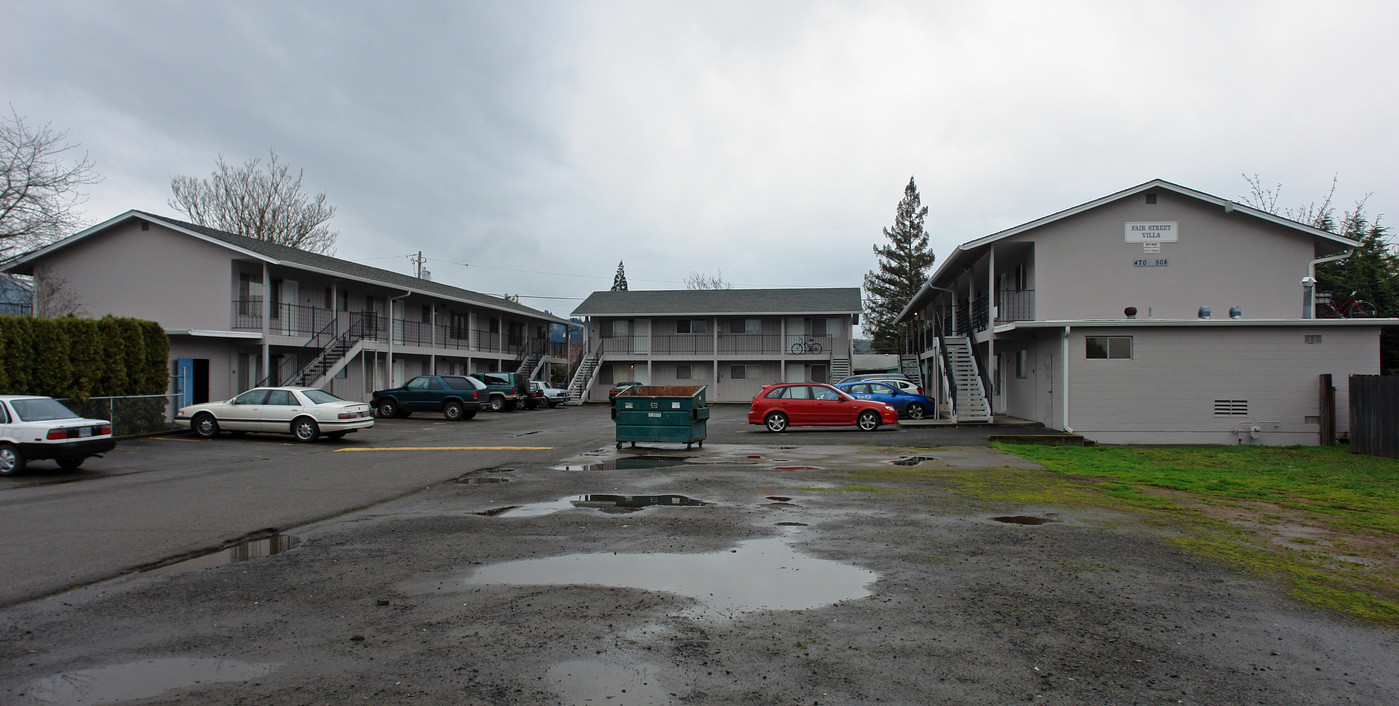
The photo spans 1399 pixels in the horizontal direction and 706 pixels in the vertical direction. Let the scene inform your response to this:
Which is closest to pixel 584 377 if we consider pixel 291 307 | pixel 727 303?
pixel 727 303

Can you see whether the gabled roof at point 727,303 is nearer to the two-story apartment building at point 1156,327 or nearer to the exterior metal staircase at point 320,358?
the two-story apartment building at point 1156,327

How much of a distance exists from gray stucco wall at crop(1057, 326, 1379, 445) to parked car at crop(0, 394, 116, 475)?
20.6m

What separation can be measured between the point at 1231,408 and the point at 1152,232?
19.5ft

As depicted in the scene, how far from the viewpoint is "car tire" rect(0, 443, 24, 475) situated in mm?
13414

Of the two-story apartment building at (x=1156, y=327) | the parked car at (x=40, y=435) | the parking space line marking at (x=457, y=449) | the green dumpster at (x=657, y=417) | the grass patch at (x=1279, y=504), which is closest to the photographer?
the grass patch at (x=1279, y=504)

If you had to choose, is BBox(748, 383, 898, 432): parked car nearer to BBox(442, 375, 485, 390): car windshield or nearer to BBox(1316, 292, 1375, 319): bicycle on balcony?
BBox(442, 375, 485, 390): car windshield

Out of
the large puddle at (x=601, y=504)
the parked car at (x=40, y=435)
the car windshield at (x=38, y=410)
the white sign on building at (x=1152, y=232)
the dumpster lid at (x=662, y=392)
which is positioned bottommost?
the large puddle at (x=601, y=504)

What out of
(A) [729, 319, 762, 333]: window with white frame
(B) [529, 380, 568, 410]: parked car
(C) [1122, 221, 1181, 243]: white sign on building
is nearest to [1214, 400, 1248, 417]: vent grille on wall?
(C) [1122, 221, 1181, 243]: white sign on building

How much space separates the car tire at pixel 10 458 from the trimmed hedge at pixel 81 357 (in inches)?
218

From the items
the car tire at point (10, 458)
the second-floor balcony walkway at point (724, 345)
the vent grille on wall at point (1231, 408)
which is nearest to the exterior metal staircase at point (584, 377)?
the second-floor balcony walkway at point (724, 345)

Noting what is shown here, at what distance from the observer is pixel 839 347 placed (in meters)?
45.5

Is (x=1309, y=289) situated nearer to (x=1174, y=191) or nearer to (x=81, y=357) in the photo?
(x=1174, y=191)

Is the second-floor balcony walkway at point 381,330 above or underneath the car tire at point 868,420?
above

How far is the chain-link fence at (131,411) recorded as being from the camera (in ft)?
61.3
